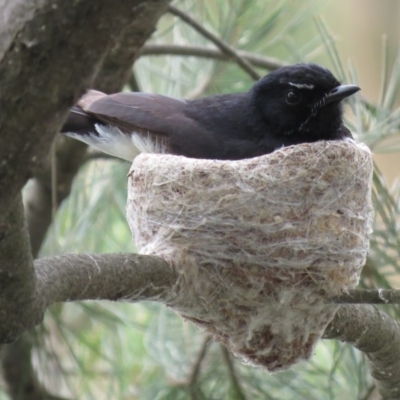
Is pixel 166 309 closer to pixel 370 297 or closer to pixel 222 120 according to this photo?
pixel 222 120

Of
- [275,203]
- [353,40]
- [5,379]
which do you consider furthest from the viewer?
[353,40]

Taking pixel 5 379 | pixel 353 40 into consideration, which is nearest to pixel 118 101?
pixel 5 379

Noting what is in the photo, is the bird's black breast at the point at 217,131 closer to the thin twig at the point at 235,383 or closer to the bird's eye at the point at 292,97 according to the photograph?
the bird's eye at the point at 292,97

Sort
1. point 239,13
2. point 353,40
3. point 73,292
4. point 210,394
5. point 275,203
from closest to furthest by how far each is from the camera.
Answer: point 73,292 < point 275,203 < point 210,394 < point 239,13 < point 353,40

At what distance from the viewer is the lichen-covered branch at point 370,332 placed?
231 cm

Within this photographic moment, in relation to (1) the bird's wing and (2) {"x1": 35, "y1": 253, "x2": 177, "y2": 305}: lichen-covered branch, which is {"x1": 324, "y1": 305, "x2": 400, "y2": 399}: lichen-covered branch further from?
(1) the bird's wing

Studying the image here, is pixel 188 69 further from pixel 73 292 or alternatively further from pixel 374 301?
pixel 73 292

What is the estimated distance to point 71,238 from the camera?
339 cm

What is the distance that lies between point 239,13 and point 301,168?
3.90 ft

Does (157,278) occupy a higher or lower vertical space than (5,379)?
higher

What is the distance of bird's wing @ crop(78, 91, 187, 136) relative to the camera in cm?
296

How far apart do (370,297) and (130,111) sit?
1307mm

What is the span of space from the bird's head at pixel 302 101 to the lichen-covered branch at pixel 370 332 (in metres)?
0.77

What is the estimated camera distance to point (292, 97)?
2.97 meters
